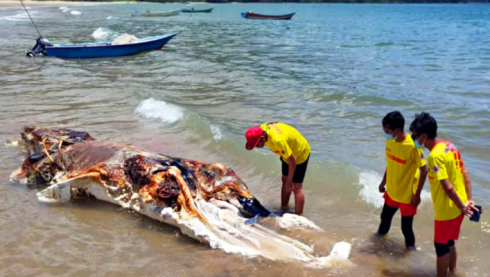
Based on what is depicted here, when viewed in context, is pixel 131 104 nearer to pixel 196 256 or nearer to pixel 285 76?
pixel 285 76

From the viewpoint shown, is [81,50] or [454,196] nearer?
[454,196]

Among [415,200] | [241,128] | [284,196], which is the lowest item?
[241,128]

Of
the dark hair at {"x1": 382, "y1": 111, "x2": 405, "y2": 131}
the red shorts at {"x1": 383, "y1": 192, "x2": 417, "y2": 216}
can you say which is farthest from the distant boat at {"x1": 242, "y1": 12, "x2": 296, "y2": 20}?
the dark hair at {"x1": 382, "y1": 111, "x2": 405, "y2": 131}

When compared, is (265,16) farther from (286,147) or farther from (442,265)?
(442,265)

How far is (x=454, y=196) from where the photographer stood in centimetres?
367

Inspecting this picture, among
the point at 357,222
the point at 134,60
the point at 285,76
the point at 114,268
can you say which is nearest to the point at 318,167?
the point at 357,222

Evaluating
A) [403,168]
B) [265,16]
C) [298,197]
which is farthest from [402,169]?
[265,16]

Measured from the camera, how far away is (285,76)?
16219mm

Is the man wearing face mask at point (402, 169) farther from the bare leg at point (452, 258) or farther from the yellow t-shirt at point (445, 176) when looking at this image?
the bare leg at point (452, 258)

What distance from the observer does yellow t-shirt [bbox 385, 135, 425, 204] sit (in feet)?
14.1

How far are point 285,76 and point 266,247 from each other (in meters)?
12.3

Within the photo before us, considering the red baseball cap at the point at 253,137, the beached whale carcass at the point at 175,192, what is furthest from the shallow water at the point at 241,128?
the red baseball cap at the point at 253,137

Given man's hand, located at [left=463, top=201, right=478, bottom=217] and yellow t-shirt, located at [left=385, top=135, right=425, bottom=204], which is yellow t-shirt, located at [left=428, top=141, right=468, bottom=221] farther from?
yellow t-shirt, located at [left=385, top=135, right=425, bottom=204]

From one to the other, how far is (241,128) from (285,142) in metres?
4.91
